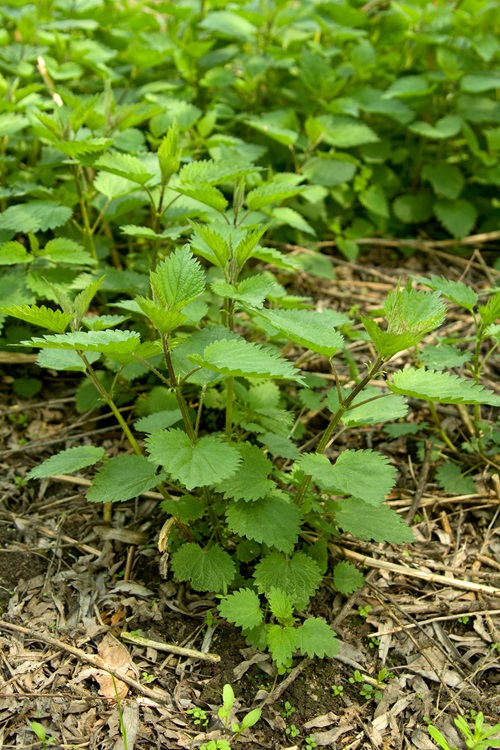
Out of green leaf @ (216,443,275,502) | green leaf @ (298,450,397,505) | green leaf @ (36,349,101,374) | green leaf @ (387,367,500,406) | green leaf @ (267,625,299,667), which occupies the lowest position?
green leaf @ (267,625,299,667)

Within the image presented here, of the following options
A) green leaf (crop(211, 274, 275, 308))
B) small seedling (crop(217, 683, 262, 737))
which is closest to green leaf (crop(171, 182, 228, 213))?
green leaf (crop(211, 274, 275, 308))

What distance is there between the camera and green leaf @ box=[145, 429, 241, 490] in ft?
4.64

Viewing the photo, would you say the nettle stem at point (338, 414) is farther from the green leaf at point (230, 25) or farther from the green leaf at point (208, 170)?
the green leaf at point (230, 25)

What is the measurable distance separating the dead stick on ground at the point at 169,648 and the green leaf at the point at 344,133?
220cm

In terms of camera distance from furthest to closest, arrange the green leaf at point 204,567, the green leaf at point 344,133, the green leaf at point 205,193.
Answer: the green leaf at point 344,133
the green leaf at point 205,193
the green leaf at point 204,567

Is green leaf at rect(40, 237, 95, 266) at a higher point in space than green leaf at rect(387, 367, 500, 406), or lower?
lower

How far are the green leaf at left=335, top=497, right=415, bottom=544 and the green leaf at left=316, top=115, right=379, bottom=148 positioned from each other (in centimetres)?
181

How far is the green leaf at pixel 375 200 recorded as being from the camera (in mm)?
3123

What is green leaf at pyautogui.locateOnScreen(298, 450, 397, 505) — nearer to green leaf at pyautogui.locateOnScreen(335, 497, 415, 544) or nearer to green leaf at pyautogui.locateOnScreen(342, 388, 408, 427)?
green leaf at pyautogui.locateOnScreen(342, 388, 408, 427)

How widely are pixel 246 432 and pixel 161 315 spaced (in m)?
0.77

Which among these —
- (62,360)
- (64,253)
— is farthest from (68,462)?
(64,253)

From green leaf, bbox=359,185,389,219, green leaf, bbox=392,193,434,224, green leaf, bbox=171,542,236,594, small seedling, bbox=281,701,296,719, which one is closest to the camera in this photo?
small seedling, bbox=281,701,296,719

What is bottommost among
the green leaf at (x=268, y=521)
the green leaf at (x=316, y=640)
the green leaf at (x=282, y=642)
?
the green leaf at (x=316, y=640)

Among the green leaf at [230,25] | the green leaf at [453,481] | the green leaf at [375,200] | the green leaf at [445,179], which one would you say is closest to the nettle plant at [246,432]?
the green leaf at [453,481]
